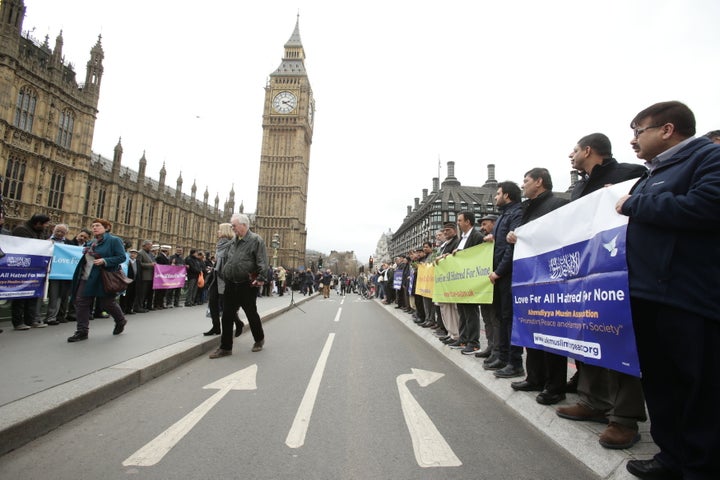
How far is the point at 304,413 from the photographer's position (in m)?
3.17

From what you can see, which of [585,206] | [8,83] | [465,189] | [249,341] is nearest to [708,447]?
[585,206]

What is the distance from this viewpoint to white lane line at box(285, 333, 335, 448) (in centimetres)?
263

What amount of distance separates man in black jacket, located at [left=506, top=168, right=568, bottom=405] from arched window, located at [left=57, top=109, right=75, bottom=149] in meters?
47.8

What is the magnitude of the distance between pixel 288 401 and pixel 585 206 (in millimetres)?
3254

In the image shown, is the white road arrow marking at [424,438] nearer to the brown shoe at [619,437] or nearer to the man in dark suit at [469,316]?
the brown shoe at [619,437]

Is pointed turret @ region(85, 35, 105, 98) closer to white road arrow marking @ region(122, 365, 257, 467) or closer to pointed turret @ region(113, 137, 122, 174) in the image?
pointed turret @ region(113, 137, 122, 174)

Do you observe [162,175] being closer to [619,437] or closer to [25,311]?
[25,311]

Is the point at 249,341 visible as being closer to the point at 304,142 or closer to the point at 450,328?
the point at 450,328

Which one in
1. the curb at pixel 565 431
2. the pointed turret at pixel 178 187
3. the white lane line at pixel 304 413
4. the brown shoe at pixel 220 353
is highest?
the pointed turret at pixel 178 187

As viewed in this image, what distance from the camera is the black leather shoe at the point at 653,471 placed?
194 centimetres

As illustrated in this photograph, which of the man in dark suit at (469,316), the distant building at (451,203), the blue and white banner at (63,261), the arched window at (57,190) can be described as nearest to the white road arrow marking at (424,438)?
the man in dark suit at (469,316)

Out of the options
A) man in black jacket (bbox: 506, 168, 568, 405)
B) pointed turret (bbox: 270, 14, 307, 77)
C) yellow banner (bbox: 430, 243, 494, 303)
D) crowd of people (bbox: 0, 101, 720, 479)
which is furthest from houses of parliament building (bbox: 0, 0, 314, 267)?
pointed turret (bbox: 270, 14, 307, 77)

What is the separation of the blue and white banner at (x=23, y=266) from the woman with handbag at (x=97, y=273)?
158cm

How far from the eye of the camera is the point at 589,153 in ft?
10.8
